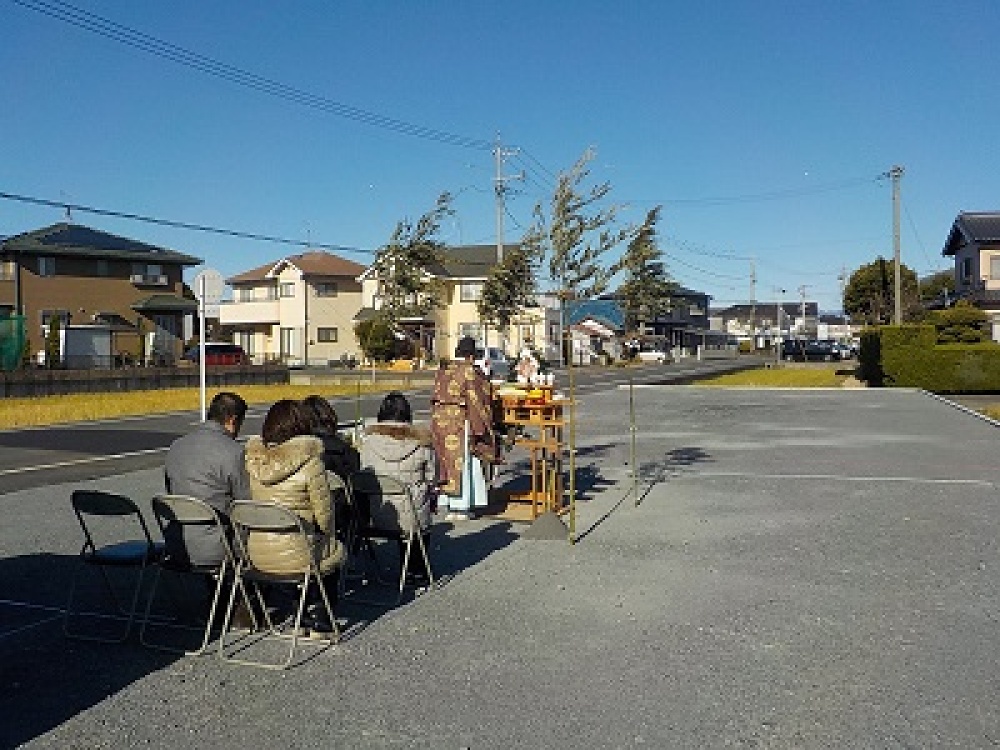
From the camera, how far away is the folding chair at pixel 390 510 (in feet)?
19.9

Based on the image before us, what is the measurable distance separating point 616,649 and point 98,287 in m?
45.0

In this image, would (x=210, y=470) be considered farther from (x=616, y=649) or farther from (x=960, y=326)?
(x=960, y=326)

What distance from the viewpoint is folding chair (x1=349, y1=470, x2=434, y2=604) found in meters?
6.07

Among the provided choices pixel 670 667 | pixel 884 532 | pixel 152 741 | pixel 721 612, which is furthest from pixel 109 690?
pixel 884 532

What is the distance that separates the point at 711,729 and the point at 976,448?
12.4 m

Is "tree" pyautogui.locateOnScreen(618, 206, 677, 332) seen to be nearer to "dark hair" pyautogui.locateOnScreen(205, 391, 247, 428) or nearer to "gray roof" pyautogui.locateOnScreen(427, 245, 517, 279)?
"dark hair" pyautogui.locateOnScreen(205, 391, 247, 428)

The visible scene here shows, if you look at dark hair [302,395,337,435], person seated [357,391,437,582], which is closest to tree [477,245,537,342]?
person seated [357,391,437,582]

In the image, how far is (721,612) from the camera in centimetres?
579

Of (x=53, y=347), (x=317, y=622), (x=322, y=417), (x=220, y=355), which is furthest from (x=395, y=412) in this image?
(x=220, y=355)

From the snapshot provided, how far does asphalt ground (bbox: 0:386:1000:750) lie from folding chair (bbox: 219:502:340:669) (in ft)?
0.50

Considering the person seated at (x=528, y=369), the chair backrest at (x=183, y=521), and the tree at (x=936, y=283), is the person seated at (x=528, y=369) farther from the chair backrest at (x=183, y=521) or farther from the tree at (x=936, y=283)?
the tree at (x=936, y=283)

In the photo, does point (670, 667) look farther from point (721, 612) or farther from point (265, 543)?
point (265, 543)

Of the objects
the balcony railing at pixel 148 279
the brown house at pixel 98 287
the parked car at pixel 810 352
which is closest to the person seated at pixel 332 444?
the brown house at pixel 98 287

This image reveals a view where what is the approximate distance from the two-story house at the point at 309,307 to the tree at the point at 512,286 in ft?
163
